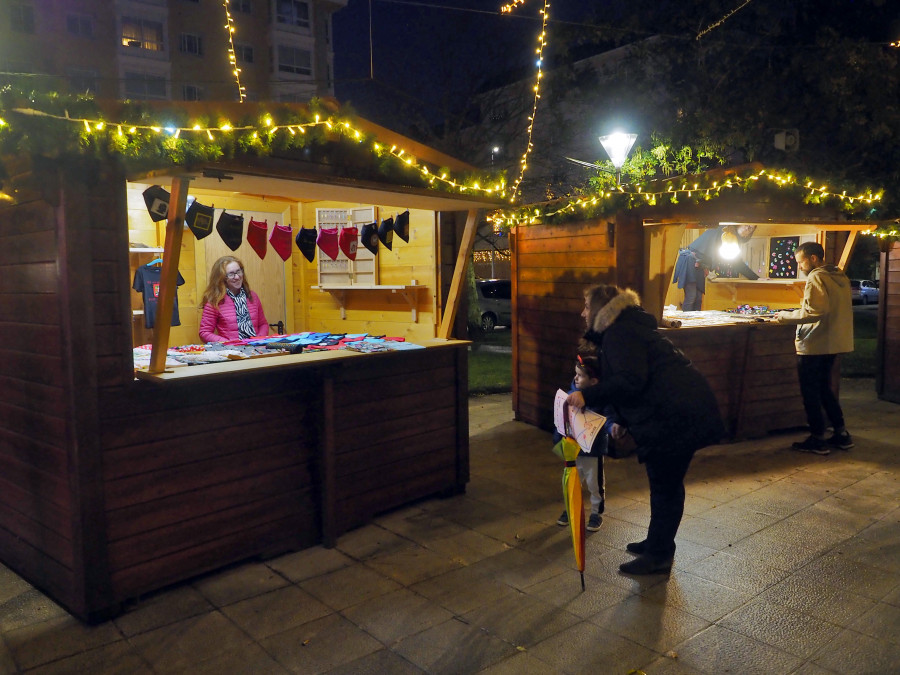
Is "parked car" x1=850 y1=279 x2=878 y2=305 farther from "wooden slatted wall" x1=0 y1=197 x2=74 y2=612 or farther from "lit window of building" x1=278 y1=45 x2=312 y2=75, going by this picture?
"wooden slatted wall" x1=0 y1=197 x2=74 y2=612

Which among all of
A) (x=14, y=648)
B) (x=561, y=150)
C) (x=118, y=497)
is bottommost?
(x=14, y=648)

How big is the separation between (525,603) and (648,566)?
2.76 ft

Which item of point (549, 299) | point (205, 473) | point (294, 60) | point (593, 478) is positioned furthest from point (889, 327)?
point (294, 60)

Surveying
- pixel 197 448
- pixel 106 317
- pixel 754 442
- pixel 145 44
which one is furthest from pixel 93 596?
pixel 145 44

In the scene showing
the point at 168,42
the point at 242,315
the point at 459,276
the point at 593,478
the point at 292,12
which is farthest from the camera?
the point at 292,12

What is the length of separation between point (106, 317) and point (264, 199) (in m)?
3.38

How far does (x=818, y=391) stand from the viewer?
6910mm

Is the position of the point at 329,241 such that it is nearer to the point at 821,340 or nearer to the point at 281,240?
the point at 281,240

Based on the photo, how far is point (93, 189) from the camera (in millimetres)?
3605

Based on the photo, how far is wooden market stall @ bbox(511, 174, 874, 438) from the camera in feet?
22.4

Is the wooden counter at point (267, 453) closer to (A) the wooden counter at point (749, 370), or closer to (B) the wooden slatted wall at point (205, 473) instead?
(B) the wooden slatted wall at point (205, 473)

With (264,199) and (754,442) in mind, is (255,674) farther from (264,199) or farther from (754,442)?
(754,442)

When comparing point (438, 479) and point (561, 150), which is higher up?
point (561, 150)

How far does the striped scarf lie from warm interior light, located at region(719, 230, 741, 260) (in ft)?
19.4
